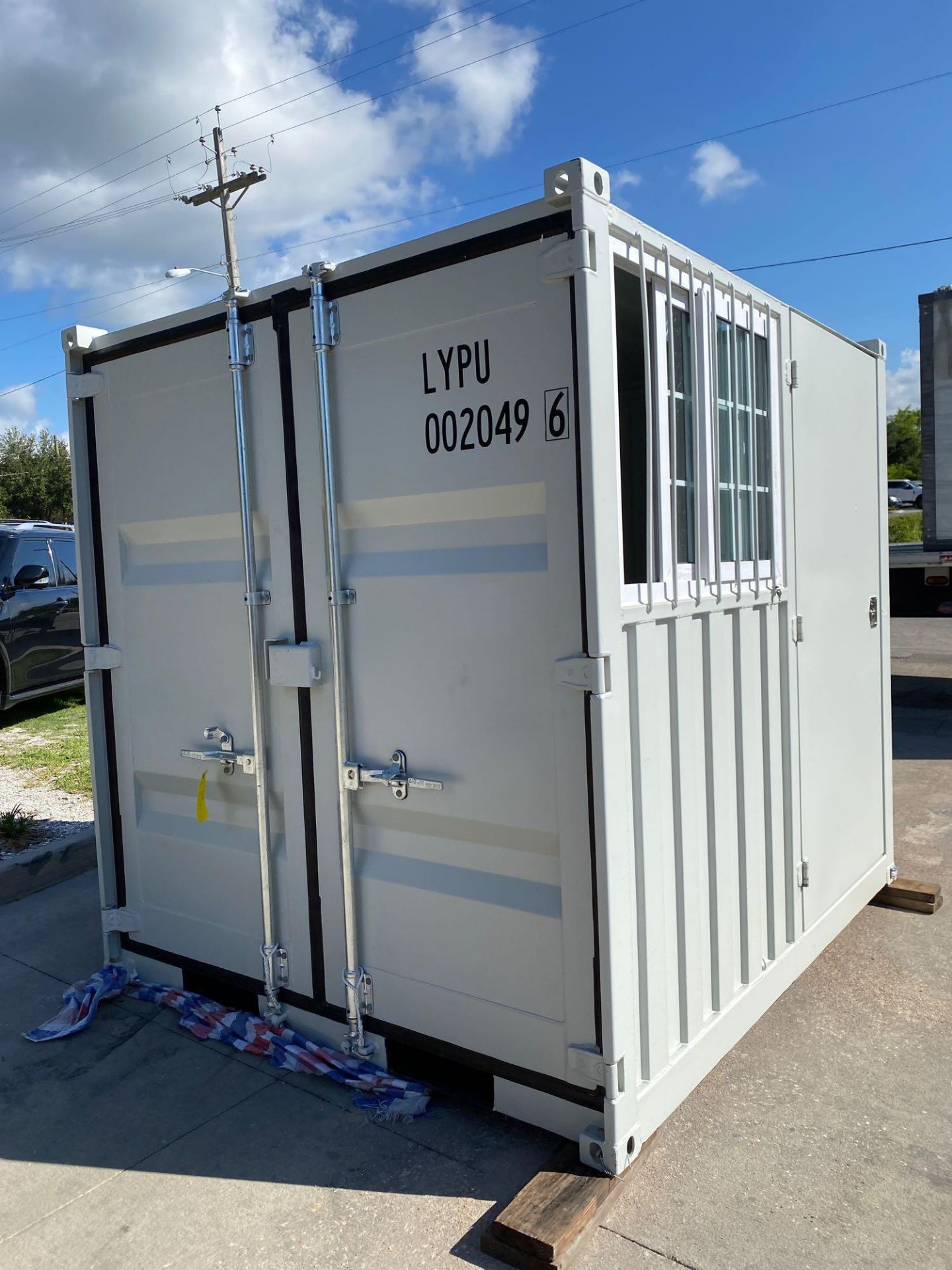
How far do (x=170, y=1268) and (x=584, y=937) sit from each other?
134cm

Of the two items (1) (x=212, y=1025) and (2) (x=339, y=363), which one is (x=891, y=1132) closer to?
(1) (x=212, y=1025)

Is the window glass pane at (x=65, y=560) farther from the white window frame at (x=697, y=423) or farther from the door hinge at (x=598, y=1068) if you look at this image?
the door hinge at (x=598, y=1068)

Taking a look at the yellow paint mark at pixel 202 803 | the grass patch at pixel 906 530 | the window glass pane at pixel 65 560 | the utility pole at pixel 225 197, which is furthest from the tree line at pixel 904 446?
the yellow paint mark at pixel 202 803

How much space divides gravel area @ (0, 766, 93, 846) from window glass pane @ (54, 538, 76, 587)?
2904mm

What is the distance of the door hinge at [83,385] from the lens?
3.89 metres

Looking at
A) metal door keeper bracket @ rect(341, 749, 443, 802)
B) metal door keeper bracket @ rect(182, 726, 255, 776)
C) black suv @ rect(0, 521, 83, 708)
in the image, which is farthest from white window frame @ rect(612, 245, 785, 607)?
black suv @ rect(0, 521, 83, 708)

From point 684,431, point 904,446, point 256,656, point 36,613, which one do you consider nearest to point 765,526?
point 684,431

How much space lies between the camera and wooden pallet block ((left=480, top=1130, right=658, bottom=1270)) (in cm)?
239

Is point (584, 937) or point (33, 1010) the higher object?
point (584, 937)

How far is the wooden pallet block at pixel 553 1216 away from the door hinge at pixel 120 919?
81.8 inches

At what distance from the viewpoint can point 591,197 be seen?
2596mm

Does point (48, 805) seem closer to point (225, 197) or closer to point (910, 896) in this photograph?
point (910, 896)

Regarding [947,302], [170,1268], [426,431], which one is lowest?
[170,1268]

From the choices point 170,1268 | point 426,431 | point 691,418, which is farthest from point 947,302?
point 170,1268
